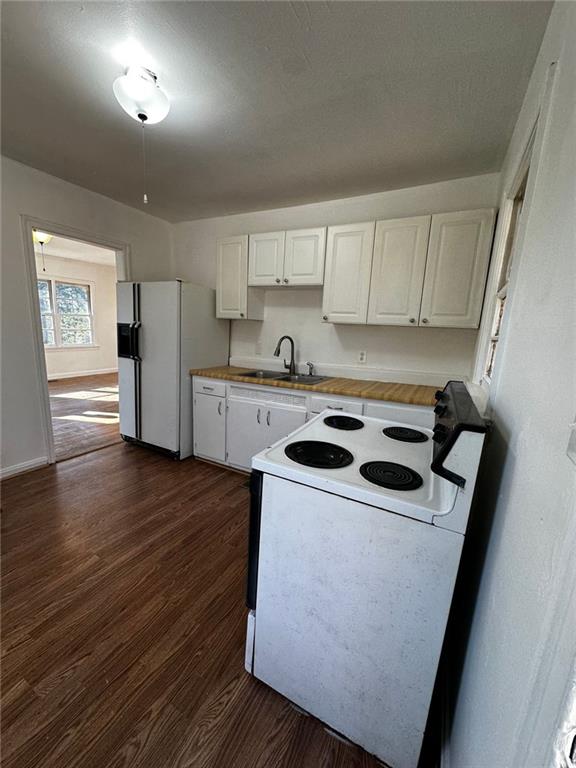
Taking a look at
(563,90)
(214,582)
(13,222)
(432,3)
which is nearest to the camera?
(563,90)

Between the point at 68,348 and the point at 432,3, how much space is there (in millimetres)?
7645

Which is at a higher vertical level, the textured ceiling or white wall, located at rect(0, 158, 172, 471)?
the textured ceiling

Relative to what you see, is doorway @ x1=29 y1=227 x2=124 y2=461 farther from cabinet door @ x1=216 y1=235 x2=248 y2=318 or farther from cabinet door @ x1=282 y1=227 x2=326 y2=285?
cabinet door @ x1=282 y1=227 x2=326 y2=285

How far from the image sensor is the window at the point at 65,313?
6.26 metres

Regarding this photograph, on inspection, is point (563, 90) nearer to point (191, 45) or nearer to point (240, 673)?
point (191, 45)

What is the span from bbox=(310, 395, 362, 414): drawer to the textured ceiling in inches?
67.6

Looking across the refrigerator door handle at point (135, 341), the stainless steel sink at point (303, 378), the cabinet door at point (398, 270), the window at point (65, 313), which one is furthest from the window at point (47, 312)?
the cabinet door at point (398, 270)

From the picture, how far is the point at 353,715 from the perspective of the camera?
1027 mm

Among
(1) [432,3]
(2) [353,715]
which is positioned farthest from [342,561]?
(1) [432,3]

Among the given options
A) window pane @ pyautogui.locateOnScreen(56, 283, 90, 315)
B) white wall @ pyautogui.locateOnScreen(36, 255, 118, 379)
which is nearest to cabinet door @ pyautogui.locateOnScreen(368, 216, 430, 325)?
white wall @ pyautogui.locateOnScreen(36, 255, 118, 379)

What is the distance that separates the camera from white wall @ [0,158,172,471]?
2.46 metres

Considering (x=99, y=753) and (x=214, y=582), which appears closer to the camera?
(x=99, y=753)

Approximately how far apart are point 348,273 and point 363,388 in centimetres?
96

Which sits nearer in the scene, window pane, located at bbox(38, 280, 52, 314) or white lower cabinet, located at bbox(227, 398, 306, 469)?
white lower cabinet, located at bbox(227, 398, 306, 469)
